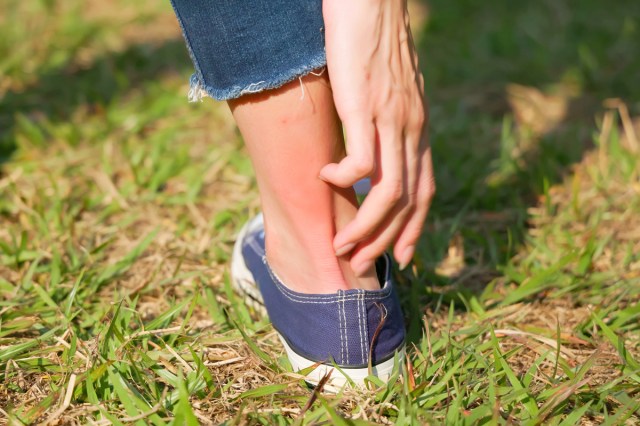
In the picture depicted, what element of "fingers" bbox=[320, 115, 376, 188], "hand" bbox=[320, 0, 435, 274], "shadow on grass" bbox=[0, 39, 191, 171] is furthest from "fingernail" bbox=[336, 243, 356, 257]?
"shadow on grass" bbox=[0, 39, 191, 171]

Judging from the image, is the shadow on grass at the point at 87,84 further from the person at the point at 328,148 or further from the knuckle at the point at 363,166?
the knuckle at the point at 363,166

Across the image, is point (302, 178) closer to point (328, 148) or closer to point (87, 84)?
point (328, 148)

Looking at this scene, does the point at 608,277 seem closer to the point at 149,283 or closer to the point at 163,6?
the point at 149,283

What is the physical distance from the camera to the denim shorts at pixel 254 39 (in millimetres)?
920

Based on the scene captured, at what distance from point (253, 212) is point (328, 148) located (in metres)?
0.63

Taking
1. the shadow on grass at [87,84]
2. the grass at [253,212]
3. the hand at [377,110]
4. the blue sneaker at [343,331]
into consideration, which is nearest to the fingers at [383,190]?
the hand at [377,110]

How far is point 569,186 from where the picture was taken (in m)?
1.72

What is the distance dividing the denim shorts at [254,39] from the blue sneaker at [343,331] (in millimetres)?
337

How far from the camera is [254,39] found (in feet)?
3.05

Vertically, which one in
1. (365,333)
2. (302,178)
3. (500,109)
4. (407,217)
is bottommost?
(500,109)

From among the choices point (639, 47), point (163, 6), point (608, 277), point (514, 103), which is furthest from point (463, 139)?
point (163, 6)

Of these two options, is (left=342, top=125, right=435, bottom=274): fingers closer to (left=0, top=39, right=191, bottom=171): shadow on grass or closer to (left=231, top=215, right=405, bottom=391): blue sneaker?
(left=231, top=215, right=405, bottom=391): blue sneaker

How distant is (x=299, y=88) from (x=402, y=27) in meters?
0.16

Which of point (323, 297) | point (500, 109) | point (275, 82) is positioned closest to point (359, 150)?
point (275, 82)
